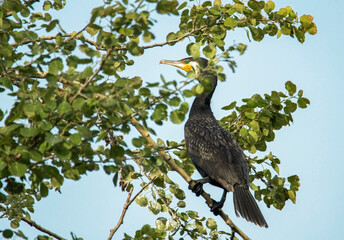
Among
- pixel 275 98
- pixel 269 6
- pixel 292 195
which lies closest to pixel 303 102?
pixel 275 98

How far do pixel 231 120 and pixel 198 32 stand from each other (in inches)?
43.7

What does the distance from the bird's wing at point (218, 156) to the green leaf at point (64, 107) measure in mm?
2879

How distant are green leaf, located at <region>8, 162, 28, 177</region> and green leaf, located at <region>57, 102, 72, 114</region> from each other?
0.44m

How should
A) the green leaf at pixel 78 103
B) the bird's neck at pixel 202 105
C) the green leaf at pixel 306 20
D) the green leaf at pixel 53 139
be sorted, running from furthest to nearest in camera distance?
the bird's neck at pixel 202 105 < the green leaf at pixel 306 20 < the green leaf at pixel 78 103 < the green leaf at pixel 53 139

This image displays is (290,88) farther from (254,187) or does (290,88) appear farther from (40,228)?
(40,228)

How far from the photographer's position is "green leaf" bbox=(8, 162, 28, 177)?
10.9ft

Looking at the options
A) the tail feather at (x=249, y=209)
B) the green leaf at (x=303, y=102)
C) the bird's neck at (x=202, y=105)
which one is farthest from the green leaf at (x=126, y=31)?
the bird's neck at (x=202, y=105)

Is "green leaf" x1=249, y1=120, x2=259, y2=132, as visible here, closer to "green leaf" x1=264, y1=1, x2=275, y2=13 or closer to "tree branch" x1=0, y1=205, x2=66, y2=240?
"green leaf" x1=264, y1=1, x2=275, y2=13

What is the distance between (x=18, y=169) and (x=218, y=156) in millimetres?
3173

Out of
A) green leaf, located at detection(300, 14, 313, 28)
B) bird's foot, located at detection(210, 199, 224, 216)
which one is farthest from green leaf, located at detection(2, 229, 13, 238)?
green leaf, located at detection(300, 14, 313, 28)

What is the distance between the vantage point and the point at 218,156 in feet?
20.0

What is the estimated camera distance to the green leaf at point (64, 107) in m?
3.31

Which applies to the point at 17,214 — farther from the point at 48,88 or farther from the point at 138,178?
the point at 48,88

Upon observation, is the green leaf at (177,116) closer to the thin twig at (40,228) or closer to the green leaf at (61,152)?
the green leaf at (61,152)
